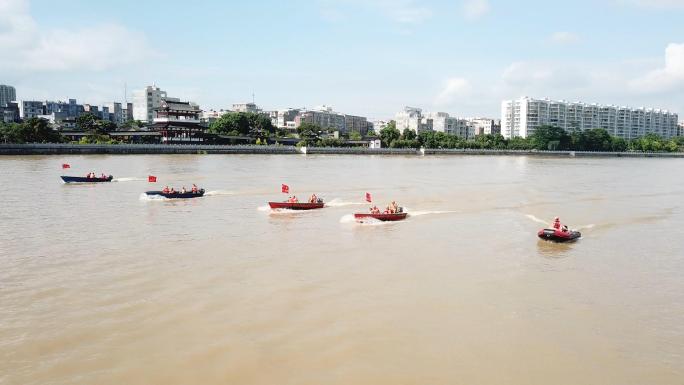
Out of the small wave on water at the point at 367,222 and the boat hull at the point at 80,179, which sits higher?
the boat hull at the point at 80,179

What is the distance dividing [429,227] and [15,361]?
16.7 meters

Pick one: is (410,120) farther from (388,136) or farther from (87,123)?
(87,123)

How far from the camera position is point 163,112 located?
85250 millimetres

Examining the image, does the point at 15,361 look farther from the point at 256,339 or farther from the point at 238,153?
the point at 238,153

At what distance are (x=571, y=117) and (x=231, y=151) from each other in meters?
137

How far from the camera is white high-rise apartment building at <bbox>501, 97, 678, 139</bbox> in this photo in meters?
172

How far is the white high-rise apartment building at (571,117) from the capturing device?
171625mm

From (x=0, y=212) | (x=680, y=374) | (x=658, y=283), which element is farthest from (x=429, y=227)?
(x=0, y=212)

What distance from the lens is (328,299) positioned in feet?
40.9

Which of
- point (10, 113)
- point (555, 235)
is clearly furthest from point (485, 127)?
point (555, 235)

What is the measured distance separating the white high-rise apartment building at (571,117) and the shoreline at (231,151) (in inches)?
1423

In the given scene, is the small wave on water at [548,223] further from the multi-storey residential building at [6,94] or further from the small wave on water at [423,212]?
the multi-storey residential building at [6,94]

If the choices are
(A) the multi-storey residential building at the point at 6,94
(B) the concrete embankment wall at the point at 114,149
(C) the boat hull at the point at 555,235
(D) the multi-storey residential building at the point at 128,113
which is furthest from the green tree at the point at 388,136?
(A) the multi-storey residential building at the point at 6,94

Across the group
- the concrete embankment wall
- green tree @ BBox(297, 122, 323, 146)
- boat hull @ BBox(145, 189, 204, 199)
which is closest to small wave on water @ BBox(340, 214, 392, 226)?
boat hull @ BBox(145, 189, 204, 199)
